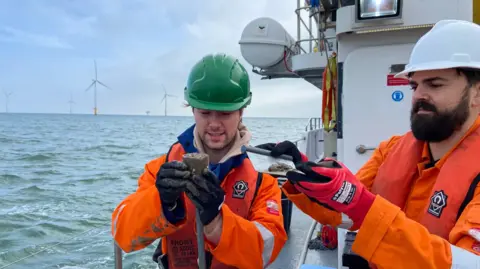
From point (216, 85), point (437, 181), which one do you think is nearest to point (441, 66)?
point (437, 181)

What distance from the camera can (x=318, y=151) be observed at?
444 inches

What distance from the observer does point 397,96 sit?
4.04 metres

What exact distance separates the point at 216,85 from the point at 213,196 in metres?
0.59

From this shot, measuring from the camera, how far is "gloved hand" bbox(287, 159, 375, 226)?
1.59 metres

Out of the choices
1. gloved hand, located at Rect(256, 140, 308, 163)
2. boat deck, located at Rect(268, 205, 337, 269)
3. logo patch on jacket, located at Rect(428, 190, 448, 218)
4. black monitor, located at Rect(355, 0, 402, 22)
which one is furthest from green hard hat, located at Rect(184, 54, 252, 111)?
boat deck, located at Rect(268, 205, 337, 269)

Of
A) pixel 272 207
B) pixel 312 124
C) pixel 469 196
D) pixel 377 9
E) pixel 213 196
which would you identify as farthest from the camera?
pixel 312 124

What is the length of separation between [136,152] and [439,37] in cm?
2507

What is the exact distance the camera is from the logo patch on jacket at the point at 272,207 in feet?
7.22

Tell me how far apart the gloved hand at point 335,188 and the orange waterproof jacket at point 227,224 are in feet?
1.44

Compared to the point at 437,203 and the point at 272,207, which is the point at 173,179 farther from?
the point at 437,203

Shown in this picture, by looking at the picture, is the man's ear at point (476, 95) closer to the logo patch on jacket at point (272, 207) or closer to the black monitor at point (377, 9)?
the logo patch on jacket at point (272, 207)

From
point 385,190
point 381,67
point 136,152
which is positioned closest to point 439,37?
point 385,190

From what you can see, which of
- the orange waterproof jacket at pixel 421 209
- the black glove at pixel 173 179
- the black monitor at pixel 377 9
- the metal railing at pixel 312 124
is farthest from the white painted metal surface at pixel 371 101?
the metal railing at pixel 312 124

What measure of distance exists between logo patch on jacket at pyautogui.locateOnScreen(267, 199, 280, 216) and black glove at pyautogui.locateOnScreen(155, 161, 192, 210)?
1.94 feet
